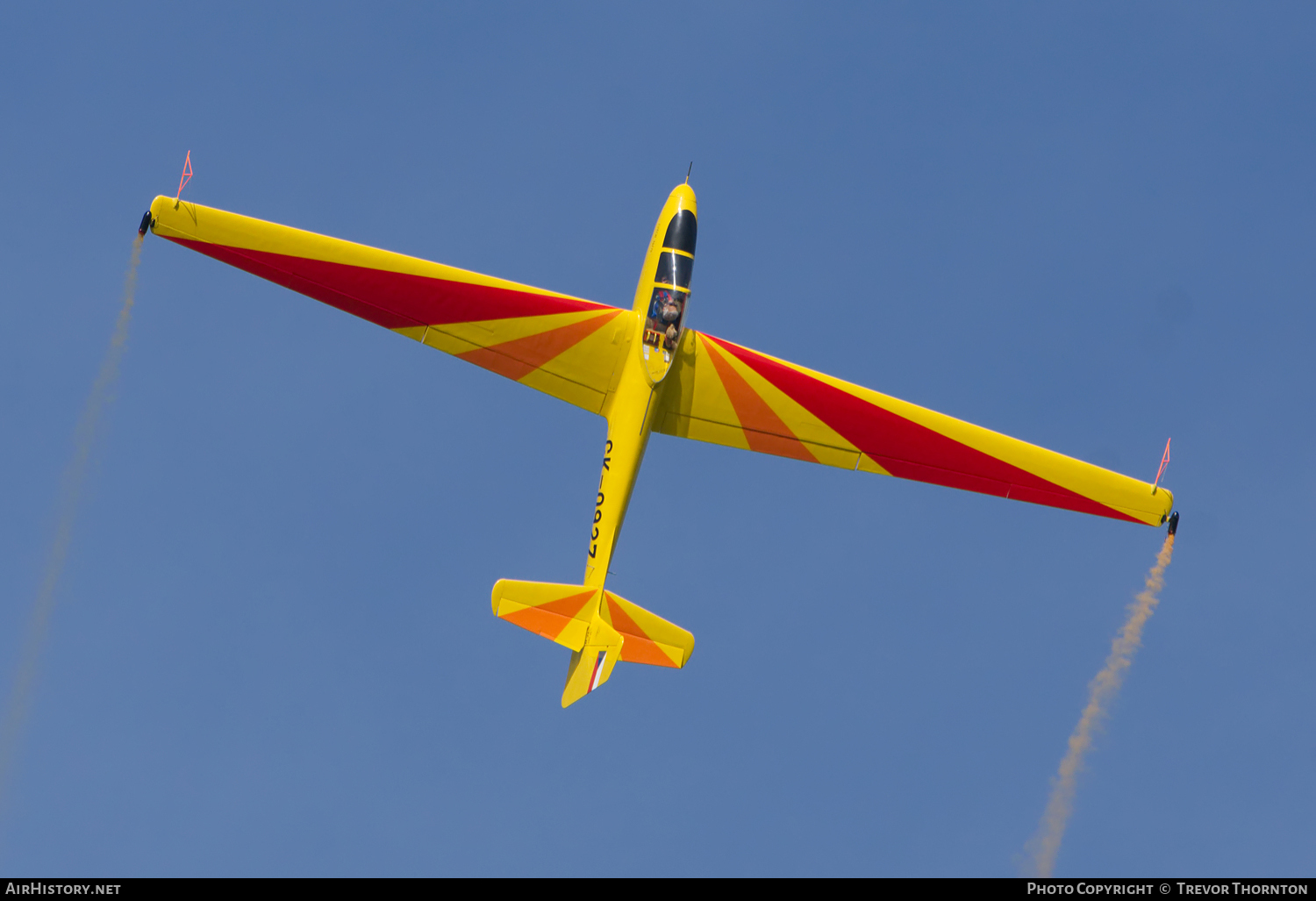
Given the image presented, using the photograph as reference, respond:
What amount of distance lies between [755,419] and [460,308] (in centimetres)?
579

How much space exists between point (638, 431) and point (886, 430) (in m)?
4.85

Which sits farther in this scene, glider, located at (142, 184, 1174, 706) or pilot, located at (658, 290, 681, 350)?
pilot, located at (658, 290, 681, 350)

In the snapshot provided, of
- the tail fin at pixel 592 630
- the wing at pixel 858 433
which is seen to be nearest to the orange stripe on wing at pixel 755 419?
the wing at pixel 858 433

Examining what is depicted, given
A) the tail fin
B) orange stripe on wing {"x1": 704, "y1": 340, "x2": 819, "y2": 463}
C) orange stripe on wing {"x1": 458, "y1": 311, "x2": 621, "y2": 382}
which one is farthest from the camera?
orange stripe on wing {"x1": 704, "y1": 340, "x2": 819, "y2": 463}

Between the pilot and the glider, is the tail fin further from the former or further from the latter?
the pilot

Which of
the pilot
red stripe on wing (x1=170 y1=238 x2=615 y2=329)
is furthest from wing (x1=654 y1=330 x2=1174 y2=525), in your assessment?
red stripe on wing (x1=170 y1=238 x2=615 y2=329)

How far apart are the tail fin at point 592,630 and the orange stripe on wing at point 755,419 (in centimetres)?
421

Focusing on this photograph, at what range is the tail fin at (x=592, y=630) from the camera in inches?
1059

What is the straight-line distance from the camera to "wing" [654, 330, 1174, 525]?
2891 centimetres

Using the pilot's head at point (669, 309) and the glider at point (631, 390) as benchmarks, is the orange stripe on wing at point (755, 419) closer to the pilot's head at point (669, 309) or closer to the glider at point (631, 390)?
the glider at point (631, 390)

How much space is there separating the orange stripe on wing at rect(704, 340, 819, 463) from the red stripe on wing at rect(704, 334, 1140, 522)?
0.57 m

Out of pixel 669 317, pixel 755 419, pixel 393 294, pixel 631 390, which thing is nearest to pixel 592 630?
pixel 631 390
